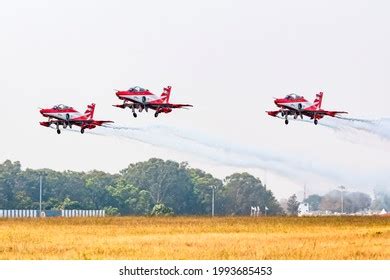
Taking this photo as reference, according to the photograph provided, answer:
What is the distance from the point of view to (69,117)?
135625 mm

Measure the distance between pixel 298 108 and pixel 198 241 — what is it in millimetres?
41416

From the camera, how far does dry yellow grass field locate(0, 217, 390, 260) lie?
271ft

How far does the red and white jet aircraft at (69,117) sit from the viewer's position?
134125mm

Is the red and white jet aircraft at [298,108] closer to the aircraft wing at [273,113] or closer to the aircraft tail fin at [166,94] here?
the aircraft wing at [273,113]

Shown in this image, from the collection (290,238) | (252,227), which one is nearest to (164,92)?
(252,227)

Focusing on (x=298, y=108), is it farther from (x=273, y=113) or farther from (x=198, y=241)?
(x=198, y=241)

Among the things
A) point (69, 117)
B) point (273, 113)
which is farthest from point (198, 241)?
point (69, 117)

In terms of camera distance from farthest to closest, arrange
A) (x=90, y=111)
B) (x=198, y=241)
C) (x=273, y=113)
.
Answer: (x=90, y=111) < (x=273, y=113) < (x=198, y=241)

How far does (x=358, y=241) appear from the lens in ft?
312

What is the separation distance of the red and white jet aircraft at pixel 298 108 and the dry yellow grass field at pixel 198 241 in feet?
40.8

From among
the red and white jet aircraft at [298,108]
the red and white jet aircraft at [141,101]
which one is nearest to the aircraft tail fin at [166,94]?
the red and white jet aircraft at [141,101]

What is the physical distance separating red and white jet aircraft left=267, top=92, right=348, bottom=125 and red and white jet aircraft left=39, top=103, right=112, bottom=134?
2009 cm

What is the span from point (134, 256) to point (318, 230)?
3468cm
